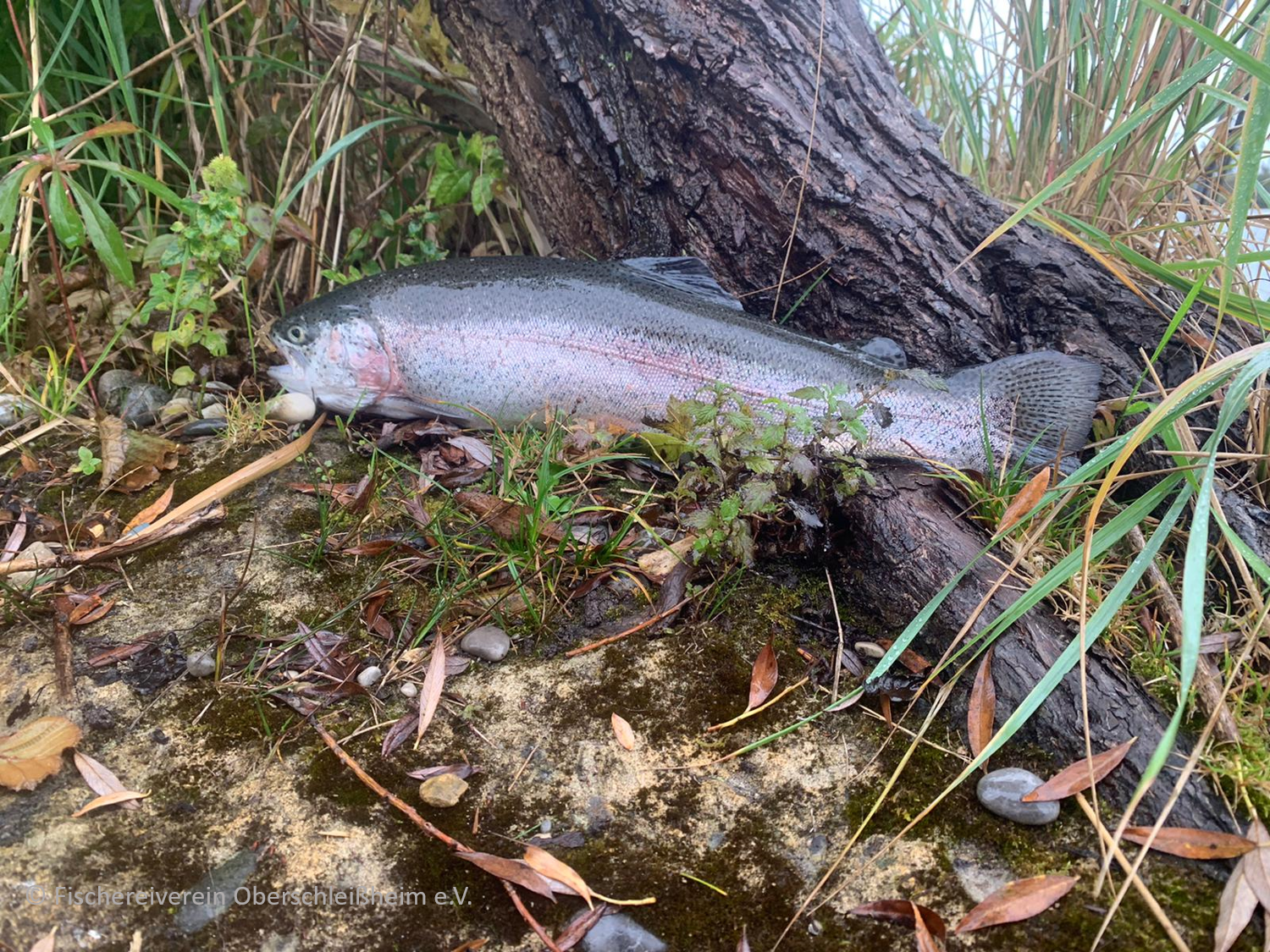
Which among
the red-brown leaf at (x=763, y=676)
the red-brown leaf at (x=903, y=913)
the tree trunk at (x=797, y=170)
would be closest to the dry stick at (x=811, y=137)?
the tree trunk at (x=797, y=170)

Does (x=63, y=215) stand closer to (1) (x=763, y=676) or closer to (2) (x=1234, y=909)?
(1) (x=763, y=676)

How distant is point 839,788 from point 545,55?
9.26ft

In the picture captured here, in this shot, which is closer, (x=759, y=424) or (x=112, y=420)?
(x=759, y=424)

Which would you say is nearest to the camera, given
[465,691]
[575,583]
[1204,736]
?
[1204,736]

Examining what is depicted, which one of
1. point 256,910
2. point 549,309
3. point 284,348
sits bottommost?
point 256,910

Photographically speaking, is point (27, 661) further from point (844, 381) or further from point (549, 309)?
point (844, 381)

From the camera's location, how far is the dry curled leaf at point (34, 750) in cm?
182

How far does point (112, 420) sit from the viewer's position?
3027 mm

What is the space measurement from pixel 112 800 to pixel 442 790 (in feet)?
2.27

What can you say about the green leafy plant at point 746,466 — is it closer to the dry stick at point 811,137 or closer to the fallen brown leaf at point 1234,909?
the dry stick at point 811,137

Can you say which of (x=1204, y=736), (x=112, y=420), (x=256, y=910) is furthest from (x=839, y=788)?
(x=112, y=420)

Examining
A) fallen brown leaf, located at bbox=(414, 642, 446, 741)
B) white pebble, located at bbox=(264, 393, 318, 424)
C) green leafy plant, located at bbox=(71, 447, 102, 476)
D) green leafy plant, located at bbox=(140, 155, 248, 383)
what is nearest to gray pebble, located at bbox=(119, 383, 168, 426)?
green leafy plant, located at bbox=(140, 155, 248, 383)

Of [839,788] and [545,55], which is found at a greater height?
[545,55]

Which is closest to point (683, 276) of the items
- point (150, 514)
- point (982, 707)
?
point (982, 707)
